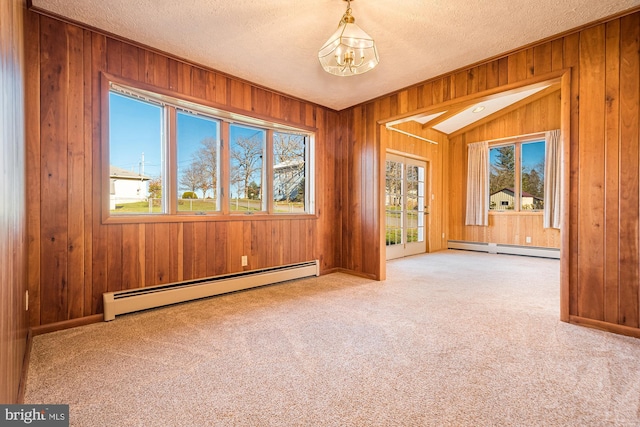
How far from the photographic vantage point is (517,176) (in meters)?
6.28

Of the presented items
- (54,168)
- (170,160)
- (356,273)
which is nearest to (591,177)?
(356,273)

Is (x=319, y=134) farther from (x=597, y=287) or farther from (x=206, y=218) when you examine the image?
(x=597, y=287)

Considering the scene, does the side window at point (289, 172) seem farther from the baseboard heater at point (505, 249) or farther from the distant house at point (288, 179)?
the baseboard heater at point (505, 249)

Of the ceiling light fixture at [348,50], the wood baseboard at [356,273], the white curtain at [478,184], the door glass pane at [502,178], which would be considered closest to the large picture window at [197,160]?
the wood baseboard at [356,273]

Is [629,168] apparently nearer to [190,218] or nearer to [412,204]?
[190,218]

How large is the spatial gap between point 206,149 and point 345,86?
6.00 ft

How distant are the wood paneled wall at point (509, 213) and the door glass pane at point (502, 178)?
27cm

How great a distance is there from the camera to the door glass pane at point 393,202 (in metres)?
5.73

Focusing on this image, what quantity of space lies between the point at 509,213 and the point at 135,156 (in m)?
6.88

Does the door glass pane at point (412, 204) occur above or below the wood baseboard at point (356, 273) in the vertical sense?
above

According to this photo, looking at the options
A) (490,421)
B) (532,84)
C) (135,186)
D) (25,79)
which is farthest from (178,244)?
(532,84)

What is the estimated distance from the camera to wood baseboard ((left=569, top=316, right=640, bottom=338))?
220 cm

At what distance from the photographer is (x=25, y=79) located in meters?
2.06

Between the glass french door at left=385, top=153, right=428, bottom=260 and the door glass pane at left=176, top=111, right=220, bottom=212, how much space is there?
131 inches
